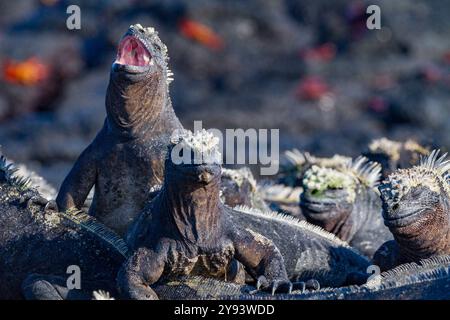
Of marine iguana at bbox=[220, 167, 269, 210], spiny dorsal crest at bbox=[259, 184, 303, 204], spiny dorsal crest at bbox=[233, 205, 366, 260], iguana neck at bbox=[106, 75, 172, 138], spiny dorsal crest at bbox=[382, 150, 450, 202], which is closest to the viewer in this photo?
spiny dorsal crest at bbox=[382, 150, 450, 202]

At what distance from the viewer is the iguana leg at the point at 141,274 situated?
17.5 ft

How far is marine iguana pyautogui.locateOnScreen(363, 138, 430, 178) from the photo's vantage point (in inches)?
317

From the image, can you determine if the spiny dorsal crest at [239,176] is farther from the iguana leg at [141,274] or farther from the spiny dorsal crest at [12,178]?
the iguana leg at [141,274]

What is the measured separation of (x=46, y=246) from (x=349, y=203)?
2242 mm

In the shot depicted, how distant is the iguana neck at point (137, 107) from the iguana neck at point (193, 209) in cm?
96

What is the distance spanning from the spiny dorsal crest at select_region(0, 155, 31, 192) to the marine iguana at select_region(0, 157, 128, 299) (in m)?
0.02

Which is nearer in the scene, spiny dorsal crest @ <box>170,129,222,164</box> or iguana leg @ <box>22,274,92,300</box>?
spiny dorsal crest @ <box>170,129,222,164</box>

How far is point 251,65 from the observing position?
845 inches

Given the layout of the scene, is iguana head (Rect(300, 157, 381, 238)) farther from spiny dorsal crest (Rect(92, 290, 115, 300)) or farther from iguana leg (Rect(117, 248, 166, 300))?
spiny dorsal crest (Rect(92, 290, 115, 300))

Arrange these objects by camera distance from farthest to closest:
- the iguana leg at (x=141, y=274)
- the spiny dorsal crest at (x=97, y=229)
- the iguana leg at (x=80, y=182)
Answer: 1. the iguana leg at (x=80, y=182)
2. the spiny dorsal crest at (x=97, y=229)
3. the iguana leg at (x=141, y=274)

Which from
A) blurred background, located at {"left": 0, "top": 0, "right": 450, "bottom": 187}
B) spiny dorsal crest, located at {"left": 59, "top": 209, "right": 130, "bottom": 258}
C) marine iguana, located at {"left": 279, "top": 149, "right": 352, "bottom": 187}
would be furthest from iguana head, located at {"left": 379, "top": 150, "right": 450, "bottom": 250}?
blurred background, located at {"left": 0, "top": 0, "right": 450, "bottom": 187}

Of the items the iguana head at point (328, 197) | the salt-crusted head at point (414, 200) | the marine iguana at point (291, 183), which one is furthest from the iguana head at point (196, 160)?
the marine iguana at point (291, 183)

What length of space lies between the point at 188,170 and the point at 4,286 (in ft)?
4.41

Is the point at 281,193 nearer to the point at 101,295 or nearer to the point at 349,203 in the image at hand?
the point at 349,203
